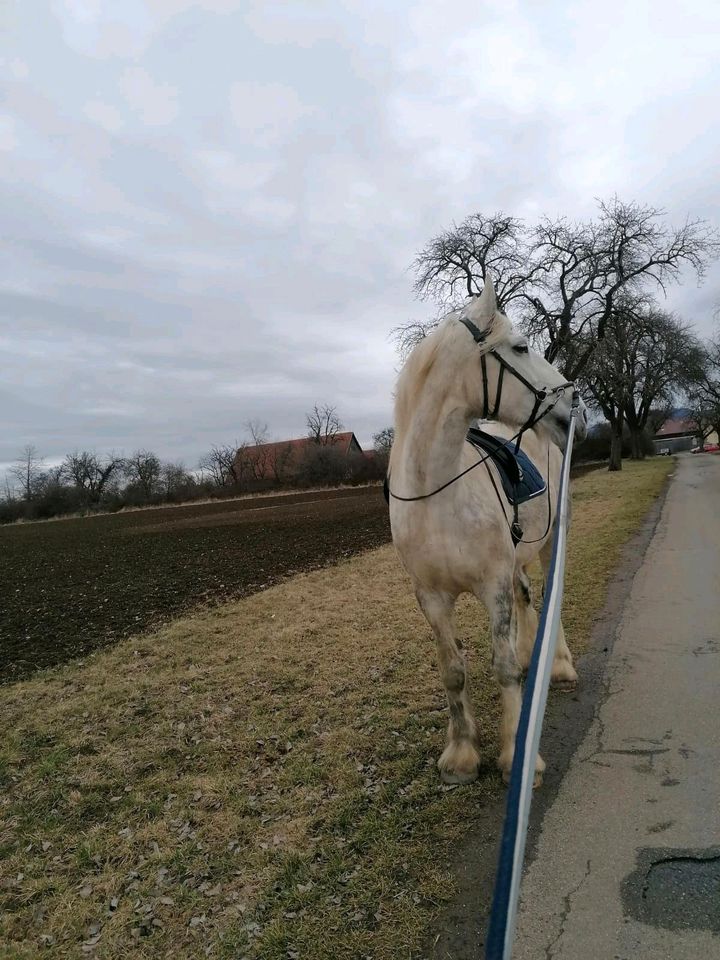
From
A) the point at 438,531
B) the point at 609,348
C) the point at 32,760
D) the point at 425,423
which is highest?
the point at 609,348

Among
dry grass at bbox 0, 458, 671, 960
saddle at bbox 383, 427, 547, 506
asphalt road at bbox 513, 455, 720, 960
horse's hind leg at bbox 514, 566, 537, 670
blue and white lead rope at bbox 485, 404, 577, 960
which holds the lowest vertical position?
dry grass at bbox 0, 458, 671, 960

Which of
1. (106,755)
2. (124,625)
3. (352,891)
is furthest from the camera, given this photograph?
(124,625)

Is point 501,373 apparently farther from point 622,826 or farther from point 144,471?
point 144,471

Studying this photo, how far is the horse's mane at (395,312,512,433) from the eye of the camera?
109 inches

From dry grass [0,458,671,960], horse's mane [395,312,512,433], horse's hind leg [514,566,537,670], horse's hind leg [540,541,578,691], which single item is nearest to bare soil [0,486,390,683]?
dry grass [0,458,671,960]

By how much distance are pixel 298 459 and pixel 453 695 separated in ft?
248

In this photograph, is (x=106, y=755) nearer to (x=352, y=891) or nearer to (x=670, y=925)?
(x=352, y=891)

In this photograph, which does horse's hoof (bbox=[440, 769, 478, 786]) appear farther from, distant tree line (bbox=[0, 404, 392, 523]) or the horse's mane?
distant tree line (bbox=[0, 404, 392, 523])

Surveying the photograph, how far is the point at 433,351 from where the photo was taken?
9.46ft

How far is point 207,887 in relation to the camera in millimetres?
2594

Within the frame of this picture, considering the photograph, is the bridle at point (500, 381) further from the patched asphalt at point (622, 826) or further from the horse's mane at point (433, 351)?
the patched asphalt at point (622, 826)

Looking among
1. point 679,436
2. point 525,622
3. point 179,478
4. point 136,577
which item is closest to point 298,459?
point 179,478

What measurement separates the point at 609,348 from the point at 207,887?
22.0 metres

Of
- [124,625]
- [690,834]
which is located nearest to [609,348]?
[124,625]
